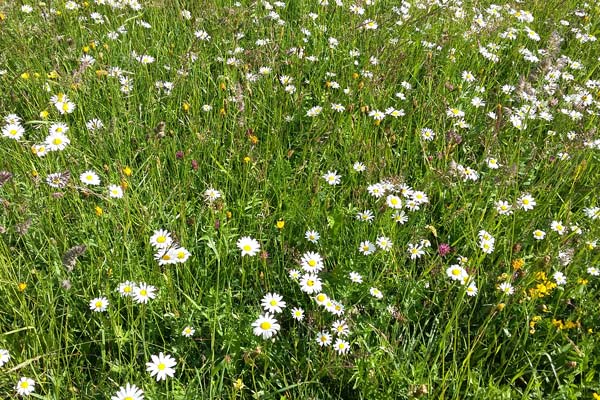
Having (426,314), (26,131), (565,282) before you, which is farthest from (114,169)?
(565,282)

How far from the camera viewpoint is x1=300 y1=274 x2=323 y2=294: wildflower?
5.94 ft

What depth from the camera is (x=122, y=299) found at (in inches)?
71.4

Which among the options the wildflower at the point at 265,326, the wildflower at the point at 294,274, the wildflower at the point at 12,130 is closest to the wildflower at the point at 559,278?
the wildflower at the point at 294,274

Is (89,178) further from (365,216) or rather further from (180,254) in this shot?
(365,216)

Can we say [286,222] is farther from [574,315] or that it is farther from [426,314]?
[574,315]

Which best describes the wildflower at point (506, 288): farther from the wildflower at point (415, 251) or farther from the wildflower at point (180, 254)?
the wildflower at point (180, 254)

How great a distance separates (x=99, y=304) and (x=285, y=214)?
2.61 ft

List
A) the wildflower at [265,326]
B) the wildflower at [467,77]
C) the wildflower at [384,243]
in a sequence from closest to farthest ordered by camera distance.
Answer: the wildflower at [265,326], the wildflower at [384,243], the wildflower at [467,77]

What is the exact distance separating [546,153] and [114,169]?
207cm

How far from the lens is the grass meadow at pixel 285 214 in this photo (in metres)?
1.70

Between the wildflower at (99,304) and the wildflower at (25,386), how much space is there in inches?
11.1

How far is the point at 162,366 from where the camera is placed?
1.57 meters

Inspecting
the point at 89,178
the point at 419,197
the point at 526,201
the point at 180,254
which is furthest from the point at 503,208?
the point at 89,178

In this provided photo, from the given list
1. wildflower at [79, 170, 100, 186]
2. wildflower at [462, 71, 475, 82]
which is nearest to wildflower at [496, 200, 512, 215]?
wildflower at [462, 71, 475, 82]
